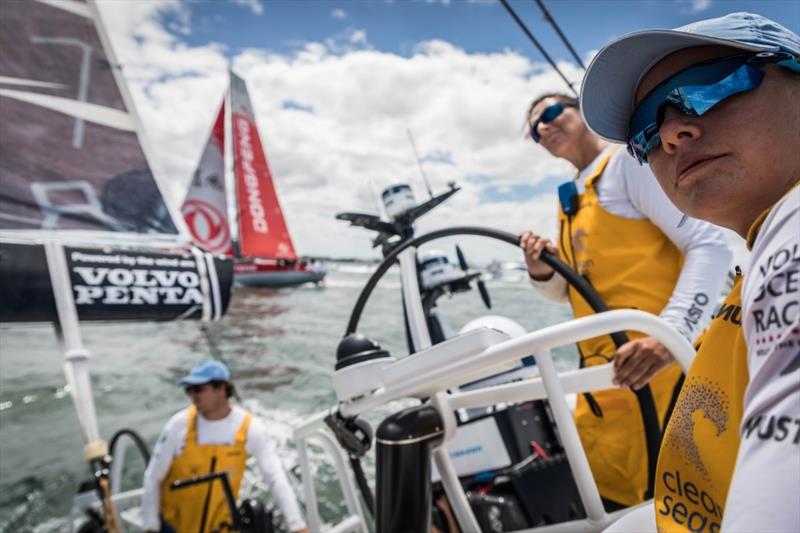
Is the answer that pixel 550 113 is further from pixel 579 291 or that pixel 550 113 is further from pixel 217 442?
pixel 217 442

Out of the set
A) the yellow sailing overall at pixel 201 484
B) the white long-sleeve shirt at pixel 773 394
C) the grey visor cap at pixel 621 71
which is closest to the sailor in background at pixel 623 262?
the grey visor cap at pixel 621 71

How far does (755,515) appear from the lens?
337mm

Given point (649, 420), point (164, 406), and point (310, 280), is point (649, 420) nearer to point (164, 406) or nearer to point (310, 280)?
point (164, 406)

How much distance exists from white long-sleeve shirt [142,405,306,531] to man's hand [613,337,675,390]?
10.0 feet

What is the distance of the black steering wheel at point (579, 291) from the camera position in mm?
1145

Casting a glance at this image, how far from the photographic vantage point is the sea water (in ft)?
16.0

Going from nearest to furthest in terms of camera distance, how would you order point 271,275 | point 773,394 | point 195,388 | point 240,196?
point 773,394 < point 195,388 < point 240,196 < point 271,275

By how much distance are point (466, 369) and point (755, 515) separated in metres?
0.71

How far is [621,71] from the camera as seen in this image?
0.72m

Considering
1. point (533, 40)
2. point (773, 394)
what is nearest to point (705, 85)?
point (773, 394)

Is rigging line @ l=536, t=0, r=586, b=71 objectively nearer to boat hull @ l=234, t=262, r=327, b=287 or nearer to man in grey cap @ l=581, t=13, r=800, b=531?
man in grey cap @ l=581, t=13, r=800, b=531

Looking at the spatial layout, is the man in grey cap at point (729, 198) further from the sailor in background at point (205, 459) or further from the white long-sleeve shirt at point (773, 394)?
the sailor in background at point (205, 459)

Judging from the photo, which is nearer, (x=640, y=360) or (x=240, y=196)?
(x=640, y=360)

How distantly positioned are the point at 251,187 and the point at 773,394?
23978 millimetres
